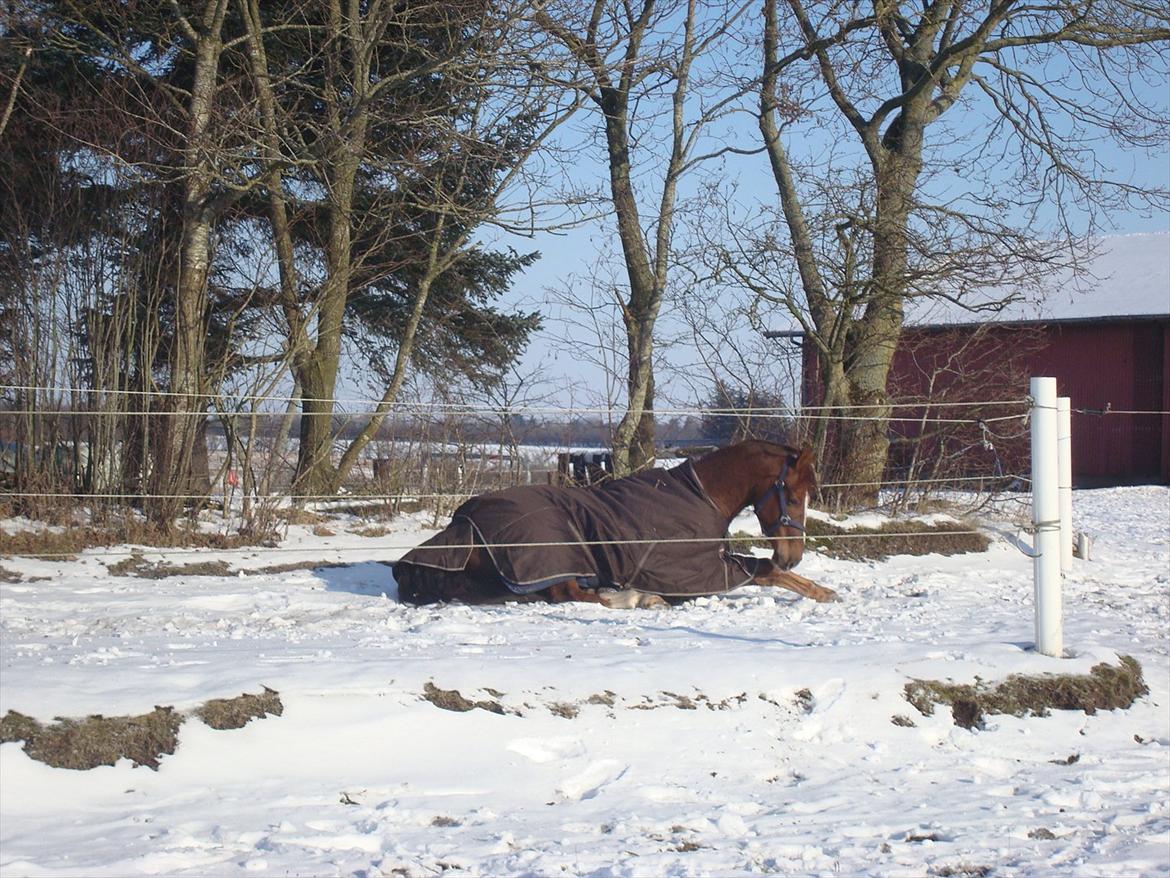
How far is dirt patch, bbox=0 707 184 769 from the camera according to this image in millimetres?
4082

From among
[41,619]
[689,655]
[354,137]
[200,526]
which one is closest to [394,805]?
[689,655]

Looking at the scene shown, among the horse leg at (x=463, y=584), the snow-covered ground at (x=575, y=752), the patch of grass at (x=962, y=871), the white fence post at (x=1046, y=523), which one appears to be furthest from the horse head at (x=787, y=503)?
the patch of grass at (x=962, y=871)

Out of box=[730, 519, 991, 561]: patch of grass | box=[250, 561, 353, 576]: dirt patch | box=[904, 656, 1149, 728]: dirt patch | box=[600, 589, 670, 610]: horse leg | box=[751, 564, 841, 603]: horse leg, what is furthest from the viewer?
box=[730, 519, 991, 561]: patch of grass

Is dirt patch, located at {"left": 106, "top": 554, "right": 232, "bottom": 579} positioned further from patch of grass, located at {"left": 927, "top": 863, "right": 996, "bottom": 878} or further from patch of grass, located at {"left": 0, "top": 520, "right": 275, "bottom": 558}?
patch of grass, located at {"left": 927, "top": 863, "right": 996, "bottom": 878}

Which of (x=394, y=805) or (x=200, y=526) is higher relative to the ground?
(x=200, y=526)

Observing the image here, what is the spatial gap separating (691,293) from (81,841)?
10.5m

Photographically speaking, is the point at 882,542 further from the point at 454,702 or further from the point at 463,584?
the point at 454,702

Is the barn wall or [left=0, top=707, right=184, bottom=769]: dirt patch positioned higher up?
the barn wall

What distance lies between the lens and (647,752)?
4.70 metres

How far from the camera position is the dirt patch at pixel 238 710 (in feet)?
14.5

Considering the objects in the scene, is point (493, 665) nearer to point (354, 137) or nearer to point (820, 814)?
point (820, 814)

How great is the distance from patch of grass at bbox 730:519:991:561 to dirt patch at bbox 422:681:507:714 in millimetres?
5131

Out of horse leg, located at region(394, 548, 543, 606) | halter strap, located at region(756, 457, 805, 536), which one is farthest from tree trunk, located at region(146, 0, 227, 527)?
halter strap, located at region(756, 457, 805, 536)

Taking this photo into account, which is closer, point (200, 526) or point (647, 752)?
point (647, 752)
